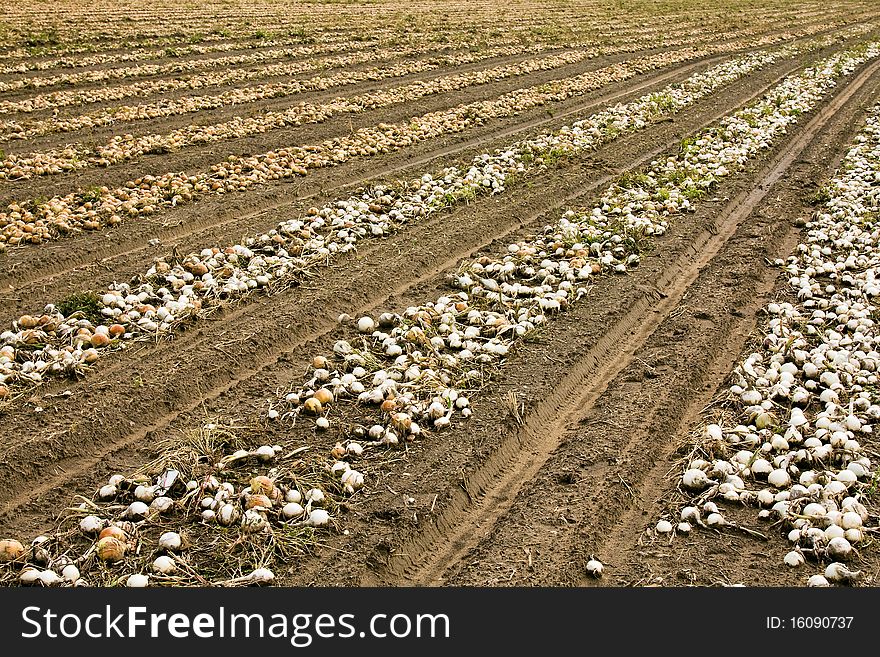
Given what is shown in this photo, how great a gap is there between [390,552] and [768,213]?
6.60 meters

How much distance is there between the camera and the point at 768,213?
8.89 metres

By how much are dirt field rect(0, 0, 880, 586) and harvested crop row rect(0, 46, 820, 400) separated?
49mm

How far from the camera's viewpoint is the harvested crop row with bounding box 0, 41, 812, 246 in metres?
8.14

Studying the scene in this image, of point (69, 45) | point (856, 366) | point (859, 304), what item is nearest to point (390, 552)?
point (856, 366)

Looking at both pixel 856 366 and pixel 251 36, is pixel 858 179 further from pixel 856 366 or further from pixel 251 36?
pixel 251 36

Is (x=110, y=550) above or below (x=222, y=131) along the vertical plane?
below

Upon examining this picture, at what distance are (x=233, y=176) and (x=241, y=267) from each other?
2.81 metres

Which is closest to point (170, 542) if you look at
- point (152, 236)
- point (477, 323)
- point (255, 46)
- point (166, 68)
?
point (477, 323)

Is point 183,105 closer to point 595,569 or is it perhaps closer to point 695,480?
point 695,480

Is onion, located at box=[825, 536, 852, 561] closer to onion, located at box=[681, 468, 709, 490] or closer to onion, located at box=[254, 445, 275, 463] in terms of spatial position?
onion, located at box=[681, 468, 709, 490]

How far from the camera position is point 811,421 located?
509 centimetres

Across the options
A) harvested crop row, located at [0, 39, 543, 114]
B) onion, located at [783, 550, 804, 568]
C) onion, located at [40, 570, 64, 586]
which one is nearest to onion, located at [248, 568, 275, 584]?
onion, located at [40, 570, 64, 586]

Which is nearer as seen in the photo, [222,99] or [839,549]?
[839,549]

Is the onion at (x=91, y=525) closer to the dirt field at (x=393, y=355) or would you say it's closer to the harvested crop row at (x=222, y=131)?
the dirt field at (x=393, y=355)
